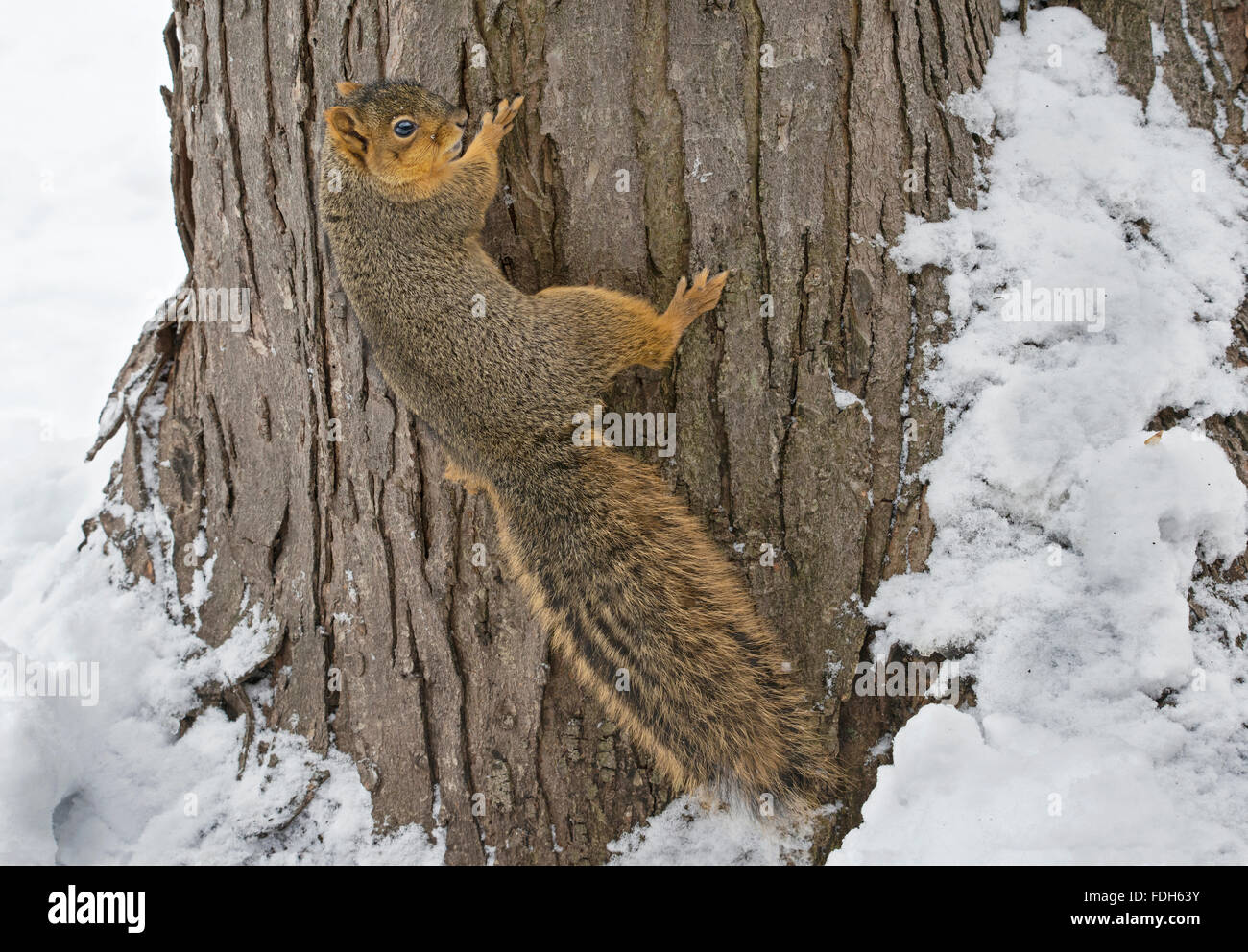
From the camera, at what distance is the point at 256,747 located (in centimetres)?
307

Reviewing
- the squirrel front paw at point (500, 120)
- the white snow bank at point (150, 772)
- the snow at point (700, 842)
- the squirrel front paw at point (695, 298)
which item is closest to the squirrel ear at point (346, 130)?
the squirrel front paw at point (500, 120)

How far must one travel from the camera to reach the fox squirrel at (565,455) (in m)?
2.46

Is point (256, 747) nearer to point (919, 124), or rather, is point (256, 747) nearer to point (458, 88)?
point (458, 88)

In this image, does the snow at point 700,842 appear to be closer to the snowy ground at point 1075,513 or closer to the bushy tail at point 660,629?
the snowy ground at point 1075,513

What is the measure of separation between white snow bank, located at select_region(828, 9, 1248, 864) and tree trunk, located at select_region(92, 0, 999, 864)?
0.18 meters

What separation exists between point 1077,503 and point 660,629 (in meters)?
1.29

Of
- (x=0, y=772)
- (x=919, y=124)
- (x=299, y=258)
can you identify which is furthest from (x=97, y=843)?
(x=919, y=124)

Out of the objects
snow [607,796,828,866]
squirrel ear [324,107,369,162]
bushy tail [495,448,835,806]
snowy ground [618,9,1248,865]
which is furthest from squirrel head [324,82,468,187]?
snow [607,796,828,866]

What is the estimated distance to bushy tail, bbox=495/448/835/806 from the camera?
242cm

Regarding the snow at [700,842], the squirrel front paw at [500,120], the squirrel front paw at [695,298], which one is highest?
the squirrel front paw at [500,120]

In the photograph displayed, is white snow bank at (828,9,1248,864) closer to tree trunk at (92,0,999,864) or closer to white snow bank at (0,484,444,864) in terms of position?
tree trunk at (92,0,999,864)

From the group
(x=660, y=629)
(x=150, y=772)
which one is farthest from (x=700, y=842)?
(x=150, y=772)

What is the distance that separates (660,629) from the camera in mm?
2500

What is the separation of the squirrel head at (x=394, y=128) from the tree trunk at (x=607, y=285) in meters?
0.07
